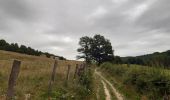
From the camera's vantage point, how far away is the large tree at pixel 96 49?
107 metres

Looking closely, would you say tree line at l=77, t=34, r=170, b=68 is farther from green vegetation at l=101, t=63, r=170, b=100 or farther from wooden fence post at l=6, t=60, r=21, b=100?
wooden fence post at l=6, t=60, r=21, b=100

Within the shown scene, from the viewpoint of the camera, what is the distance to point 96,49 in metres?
108

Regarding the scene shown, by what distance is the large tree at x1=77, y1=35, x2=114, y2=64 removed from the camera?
107438mm

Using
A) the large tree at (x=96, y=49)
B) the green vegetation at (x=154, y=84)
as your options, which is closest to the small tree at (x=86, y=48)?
the large tree at (x=96, y=49)

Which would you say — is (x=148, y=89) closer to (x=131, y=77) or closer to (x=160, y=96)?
(x=160, y=96)

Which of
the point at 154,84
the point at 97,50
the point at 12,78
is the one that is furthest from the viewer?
the point at 97,50

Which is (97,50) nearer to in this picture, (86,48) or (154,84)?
(86,48)

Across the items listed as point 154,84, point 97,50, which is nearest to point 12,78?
point 154,84

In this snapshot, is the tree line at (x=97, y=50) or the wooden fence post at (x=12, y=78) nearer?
the wooden fence post at (x=12, y=78)

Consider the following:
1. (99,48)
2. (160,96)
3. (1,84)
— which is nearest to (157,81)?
(160,96)

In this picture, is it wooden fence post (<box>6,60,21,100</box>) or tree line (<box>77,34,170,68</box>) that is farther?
tree line (<box>77,34,170,68</box>)

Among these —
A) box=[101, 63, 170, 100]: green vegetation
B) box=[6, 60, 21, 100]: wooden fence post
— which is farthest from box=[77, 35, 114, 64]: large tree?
box=[6, 60, 21, 100]: wooden fence post

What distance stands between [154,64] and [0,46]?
268ft

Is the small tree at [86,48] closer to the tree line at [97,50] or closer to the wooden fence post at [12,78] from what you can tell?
the tree line at [97,50]
